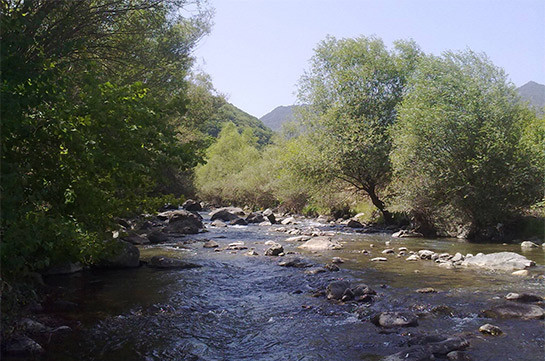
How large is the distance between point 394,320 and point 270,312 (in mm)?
2711

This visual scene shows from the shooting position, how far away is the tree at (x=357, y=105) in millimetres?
29625

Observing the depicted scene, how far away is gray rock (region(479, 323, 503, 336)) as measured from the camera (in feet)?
25.3

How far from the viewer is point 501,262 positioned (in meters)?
14.6

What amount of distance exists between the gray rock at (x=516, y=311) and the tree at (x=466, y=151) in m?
13.4

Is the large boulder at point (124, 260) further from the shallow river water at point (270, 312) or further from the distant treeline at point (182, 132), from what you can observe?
the distant treeline at point (182, 132)

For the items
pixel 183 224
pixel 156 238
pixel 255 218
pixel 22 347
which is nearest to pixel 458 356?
pixel 22 347

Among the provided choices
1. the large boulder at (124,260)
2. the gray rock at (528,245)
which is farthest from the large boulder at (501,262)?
the large boulder at (124,260)

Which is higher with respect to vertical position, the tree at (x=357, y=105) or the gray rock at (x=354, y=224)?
the tree at (x=357, y=105)

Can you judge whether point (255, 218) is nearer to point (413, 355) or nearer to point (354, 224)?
point (354, 224)

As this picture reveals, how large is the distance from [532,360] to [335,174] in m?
24.1

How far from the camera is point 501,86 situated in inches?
890

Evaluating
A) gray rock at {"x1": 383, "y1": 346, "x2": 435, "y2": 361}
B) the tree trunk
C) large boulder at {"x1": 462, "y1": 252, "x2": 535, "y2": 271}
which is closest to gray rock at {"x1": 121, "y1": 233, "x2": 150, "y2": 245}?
large boulder at {"x1": 462, "y1": 252, "x2": 535, "y2": 271}

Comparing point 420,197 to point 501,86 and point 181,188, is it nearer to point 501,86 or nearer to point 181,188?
point 501,86

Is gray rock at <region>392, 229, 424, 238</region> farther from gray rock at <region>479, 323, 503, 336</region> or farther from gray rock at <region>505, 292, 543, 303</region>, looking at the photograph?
gray rock at <region>479, 323, 503, 336</region>
